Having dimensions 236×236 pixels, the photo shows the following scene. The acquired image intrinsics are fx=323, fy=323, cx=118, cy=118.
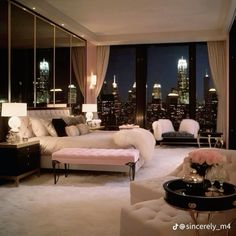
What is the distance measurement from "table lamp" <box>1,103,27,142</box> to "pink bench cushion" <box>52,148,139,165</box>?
79cm

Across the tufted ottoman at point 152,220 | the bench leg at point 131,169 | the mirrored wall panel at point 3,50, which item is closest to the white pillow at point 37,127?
the mirrored wall panel at point 3,50

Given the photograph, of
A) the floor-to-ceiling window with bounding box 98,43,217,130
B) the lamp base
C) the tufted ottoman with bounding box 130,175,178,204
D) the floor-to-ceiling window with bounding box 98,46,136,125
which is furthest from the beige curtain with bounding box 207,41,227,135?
the tufted ottoman with bounding box 130,175,178,204

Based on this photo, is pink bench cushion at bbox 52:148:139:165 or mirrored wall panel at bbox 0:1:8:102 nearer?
pink bench cushion at bbox 52:148:139:165

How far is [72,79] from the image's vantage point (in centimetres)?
877

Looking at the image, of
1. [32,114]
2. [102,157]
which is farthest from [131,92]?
[102,157]

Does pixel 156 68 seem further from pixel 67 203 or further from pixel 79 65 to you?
pixel 67 203

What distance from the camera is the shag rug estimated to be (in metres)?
3.19

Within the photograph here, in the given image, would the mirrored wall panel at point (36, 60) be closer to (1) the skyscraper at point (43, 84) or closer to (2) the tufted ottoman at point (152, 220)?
(1) the skyscraper at point (43, 84)

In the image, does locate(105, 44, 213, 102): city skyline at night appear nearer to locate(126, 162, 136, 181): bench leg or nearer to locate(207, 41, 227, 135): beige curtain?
locate(207, 41, 227, 135): beige curtain

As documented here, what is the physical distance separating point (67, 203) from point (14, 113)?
1812mm

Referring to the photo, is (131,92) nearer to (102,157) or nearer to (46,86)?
(46,86)

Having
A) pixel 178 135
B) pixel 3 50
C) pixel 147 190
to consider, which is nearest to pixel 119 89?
pixel 178 135

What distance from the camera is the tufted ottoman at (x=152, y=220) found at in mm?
2243

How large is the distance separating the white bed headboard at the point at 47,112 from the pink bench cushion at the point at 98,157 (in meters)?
1.56
